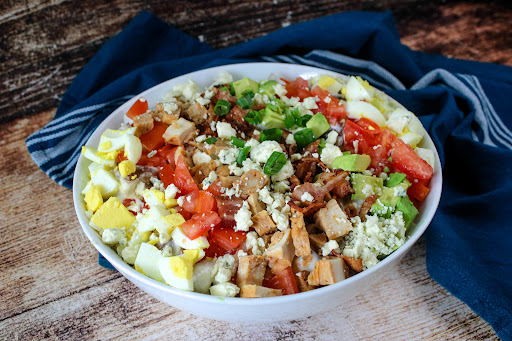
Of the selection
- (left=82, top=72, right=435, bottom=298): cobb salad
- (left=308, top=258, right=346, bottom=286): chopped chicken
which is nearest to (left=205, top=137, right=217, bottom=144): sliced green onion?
(left=82, top=72, right=435, bottom=298): cobb salad

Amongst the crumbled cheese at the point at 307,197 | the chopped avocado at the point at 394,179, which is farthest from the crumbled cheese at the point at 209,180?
the chopped avocado at the point at 394,179

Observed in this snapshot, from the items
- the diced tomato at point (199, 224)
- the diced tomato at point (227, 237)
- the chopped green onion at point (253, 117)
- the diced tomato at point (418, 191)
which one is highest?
the chopped green onion at point (253, 117)

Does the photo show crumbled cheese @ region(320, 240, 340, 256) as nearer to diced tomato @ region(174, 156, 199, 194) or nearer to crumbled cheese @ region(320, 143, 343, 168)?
crumbled cheese @ region(320, 143, 343, 168)

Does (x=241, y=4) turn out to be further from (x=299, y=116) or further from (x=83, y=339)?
(x=83, y=339)

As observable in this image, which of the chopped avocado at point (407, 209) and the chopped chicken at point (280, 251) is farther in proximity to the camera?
the chopped avocado at point (407, 209)

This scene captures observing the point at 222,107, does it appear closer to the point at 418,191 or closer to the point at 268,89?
the point at 268,89

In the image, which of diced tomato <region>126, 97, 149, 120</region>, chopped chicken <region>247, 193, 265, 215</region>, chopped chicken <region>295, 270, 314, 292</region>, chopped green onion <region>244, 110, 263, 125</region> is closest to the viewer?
chopped chicken <region>295, 270, 314, 292</region>

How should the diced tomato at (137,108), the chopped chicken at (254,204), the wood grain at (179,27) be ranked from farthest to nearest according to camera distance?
the wood grain at (179,27), the diced tomato at (137,108), the chopped chicken at (254,204)

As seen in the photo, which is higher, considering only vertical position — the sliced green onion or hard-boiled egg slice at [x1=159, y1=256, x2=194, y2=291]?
the sliced green onion

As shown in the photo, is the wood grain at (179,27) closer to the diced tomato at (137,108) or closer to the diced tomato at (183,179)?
the diced tomato at (137,108)
